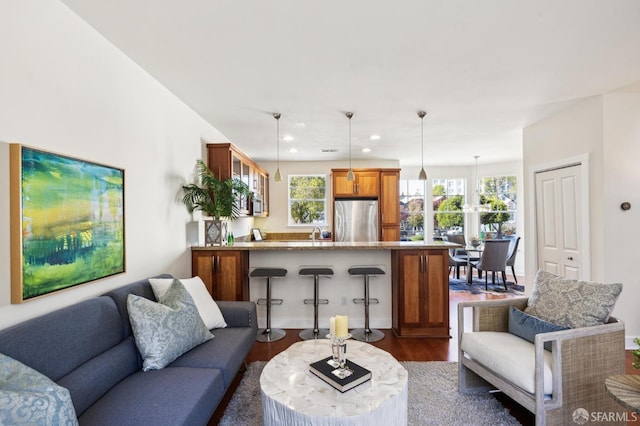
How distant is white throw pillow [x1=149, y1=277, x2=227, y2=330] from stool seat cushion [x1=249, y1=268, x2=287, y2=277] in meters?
0.89

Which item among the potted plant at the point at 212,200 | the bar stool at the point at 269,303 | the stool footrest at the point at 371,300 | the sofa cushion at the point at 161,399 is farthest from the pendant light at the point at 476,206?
the sofa cushion at the point at 161,399

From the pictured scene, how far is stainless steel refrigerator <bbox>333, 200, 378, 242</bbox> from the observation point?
6.17 meters

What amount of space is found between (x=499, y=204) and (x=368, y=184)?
3.71 meters

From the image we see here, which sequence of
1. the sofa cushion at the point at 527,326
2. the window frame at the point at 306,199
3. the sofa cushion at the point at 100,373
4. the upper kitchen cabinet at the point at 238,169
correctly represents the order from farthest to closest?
the window frame at the point at 306,199 < the upper kitchen cabinet at the point at 238,169 < the sofa cushion at the point at 527,326 < the sofa cushion at the point at 100,373

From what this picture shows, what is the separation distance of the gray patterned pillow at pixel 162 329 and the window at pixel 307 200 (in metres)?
4.79

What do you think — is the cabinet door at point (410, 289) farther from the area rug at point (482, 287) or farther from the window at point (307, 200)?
the window at point (307, 200)

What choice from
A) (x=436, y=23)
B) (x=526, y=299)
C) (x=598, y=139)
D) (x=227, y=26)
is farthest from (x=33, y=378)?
(x=598, y=139)

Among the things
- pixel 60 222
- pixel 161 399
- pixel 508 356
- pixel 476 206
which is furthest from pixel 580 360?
pixel 476 206

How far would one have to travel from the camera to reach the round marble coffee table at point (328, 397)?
4.66 feet

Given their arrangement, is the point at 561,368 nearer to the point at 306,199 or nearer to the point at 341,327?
the point at 341,327

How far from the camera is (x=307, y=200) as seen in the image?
695 centimetres

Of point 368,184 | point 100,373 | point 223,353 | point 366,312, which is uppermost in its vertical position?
point 368,184

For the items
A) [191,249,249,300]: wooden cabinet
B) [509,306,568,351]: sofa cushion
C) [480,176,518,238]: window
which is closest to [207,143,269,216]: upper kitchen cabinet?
[191,249,249,300]: wooden cabinet

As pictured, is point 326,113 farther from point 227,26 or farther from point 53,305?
point 53,305
